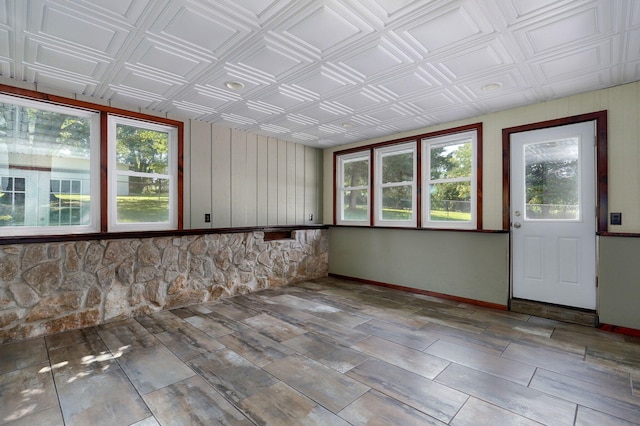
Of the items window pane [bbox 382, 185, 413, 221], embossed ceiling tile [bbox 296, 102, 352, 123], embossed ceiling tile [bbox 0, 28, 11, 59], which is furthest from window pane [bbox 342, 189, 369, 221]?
embossed ceiling tile [bbox 0, 28, 11, 59]

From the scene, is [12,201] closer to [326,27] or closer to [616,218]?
[326,27]

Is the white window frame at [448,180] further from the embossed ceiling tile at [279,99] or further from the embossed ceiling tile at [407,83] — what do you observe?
the embossed ceiling tile at [279,99]

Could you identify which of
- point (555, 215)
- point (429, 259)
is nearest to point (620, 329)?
point (555, 215)

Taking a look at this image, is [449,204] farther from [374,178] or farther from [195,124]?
[195,124]

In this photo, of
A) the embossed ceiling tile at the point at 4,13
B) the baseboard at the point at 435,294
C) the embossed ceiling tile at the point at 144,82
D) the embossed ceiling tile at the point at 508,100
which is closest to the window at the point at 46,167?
the embossed ceiling tile at the point at 144,82

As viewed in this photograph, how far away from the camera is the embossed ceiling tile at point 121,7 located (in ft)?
6.00

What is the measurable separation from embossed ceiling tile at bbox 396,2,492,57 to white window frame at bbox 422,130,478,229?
82.1 inches

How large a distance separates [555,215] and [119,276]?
488cm

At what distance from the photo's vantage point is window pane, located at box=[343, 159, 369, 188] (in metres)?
5.29

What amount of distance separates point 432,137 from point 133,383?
431 centimetres

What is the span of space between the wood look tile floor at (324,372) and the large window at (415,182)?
60.2 inches

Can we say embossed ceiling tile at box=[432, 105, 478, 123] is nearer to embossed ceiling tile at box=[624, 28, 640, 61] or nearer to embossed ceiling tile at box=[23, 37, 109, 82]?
embossed ceiling tile at box=[624, 28, 640, 61]

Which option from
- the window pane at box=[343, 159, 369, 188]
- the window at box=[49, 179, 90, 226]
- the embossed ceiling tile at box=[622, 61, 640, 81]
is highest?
the embossed ceiling tile at box=[622, 61, 640, 81]

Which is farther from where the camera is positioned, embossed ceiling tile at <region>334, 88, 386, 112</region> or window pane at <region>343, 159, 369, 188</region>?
window pane at <region>343, 159, 369, 188</region>
